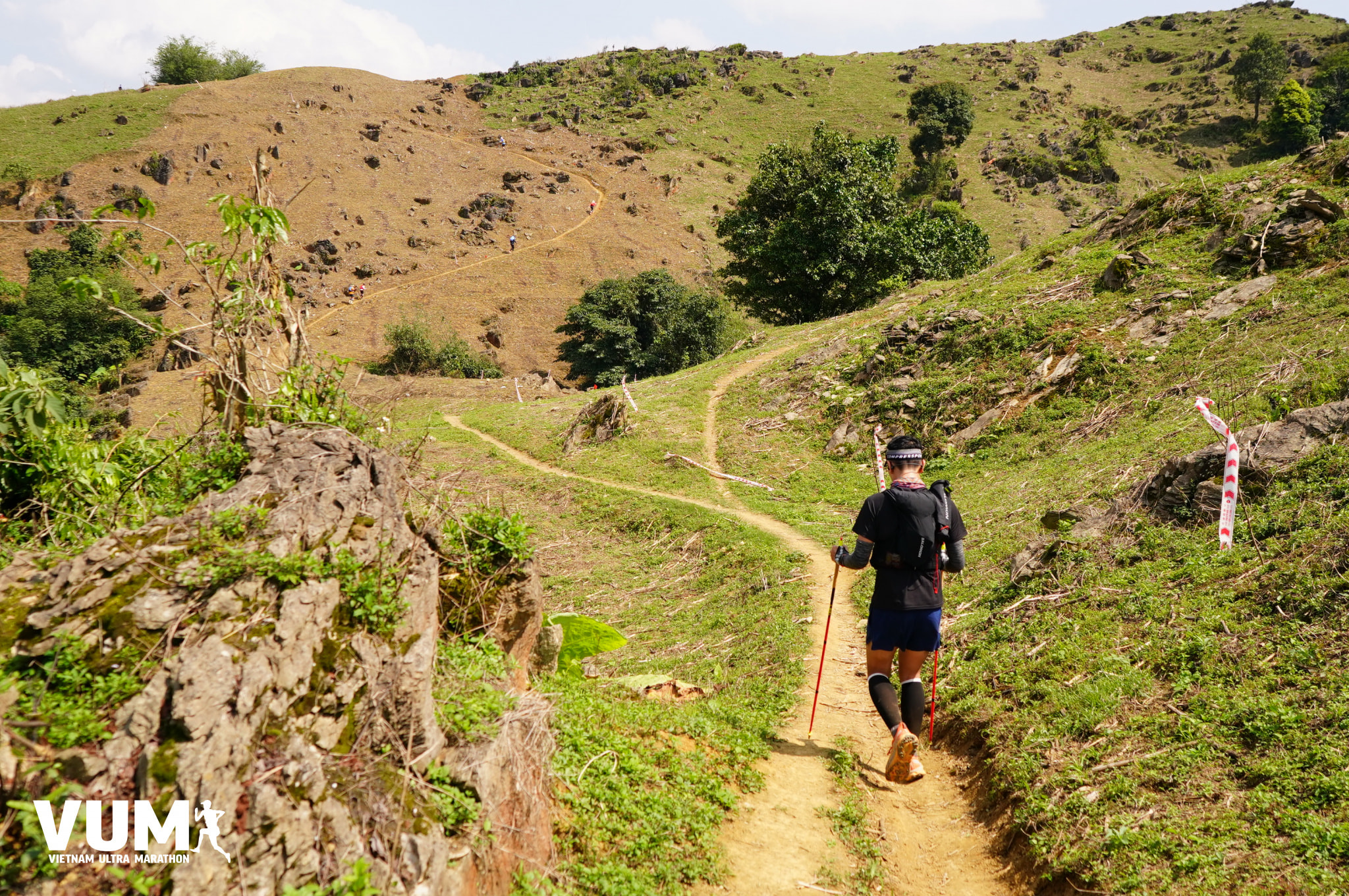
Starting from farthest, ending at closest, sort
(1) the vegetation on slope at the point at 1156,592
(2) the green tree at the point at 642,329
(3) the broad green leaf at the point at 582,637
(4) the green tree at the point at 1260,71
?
(4) the green tree at the point at 1260,71
(2) the green tree at the point at 642,329
(3) the broad green leaf at the point at 582,637
(1) the vegetation on slope at the point at 1156,592

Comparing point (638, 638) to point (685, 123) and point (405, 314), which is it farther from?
point (685, 123)

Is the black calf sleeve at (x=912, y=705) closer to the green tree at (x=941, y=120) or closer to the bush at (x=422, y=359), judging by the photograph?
the bush at (x=422, y=359)

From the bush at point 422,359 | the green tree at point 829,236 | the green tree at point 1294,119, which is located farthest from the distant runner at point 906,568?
the green tree at point 1294,119

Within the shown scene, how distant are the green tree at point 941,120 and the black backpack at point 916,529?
86.5 m

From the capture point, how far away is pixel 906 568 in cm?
639

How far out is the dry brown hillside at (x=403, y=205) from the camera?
6109 centimetres

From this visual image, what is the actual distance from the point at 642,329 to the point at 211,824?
52.5 m

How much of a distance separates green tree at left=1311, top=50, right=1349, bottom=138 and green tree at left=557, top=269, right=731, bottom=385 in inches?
2660

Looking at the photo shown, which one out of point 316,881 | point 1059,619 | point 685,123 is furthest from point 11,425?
point 685,123

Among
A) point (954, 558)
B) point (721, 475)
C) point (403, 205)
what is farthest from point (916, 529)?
point (403, 205)

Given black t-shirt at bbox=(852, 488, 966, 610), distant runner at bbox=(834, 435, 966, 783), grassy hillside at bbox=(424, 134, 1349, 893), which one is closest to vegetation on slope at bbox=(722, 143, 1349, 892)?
grassy hillside at bbox=(424, 134, 1349, 893)

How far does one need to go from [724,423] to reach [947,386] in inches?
274

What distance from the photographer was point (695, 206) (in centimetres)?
7850

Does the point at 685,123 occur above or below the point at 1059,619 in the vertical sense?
above
